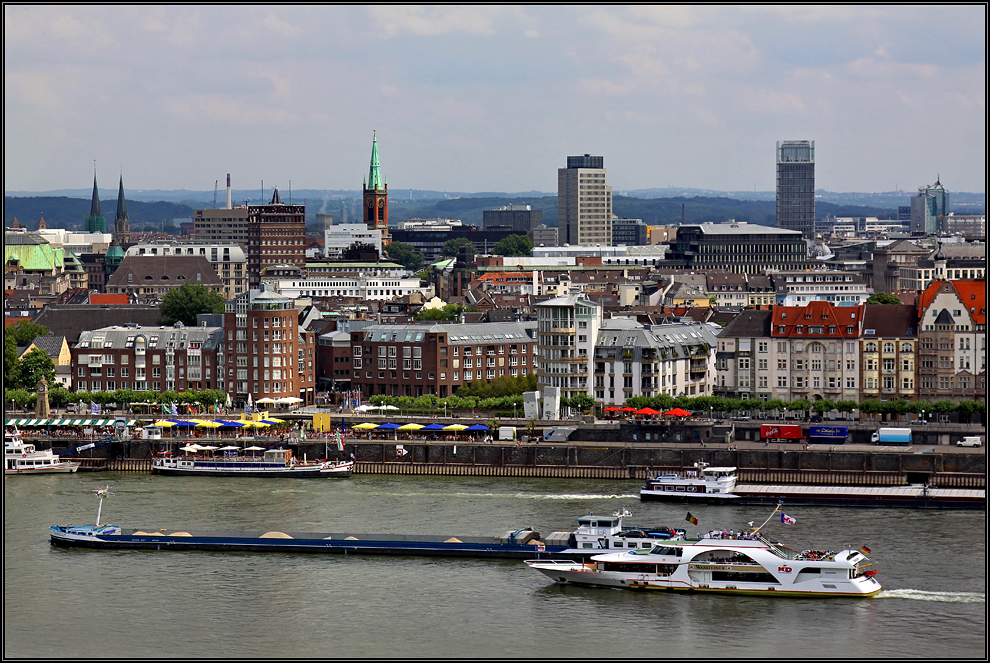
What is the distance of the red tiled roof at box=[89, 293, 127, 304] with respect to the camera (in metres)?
120

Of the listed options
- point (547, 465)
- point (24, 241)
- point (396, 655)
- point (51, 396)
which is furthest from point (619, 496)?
point (24, 241)

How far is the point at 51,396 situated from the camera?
75.6 metres

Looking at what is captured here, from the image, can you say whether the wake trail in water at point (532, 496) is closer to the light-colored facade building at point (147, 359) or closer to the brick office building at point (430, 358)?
the brick office building at point (430, 358)

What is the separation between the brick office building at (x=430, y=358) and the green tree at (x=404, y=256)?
98.4 meters

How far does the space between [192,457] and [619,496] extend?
16.9m

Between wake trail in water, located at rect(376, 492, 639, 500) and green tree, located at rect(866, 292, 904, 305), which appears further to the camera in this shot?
green tree, located at rect(866, 292, 904, 305)

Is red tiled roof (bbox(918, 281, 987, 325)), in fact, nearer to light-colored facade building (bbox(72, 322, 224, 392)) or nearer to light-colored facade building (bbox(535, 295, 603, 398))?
light-colored facade building (bbox(535, 295, 603, 398))

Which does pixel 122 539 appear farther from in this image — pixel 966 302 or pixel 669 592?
pixel 966 302

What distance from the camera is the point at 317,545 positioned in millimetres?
46500

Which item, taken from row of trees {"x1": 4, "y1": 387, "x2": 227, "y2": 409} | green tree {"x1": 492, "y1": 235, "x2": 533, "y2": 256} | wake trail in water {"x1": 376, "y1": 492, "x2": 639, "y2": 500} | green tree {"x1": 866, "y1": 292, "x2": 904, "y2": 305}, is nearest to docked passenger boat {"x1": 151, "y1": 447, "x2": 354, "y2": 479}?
wake trail in water {"x1": 376, "y1": 492, "x2": 639, "y2": 500}

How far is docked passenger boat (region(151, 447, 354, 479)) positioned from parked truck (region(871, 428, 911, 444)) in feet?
58.2

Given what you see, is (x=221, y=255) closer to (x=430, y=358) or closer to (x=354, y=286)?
(x=354, y=286)

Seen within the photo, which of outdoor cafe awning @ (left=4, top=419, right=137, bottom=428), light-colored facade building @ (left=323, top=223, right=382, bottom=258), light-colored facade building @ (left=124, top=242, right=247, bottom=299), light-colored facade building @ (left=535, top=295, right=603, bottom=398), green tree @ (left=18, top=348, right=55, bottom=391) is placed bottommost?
outdoor cafe awning @ (left=4, top=419, right=137, bottom=428)

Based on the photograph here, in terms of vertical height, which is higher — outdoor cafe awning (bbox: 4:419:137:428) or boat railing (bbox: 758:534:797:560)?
outdoor cafe awning (bbox: 4:419:137:428)
